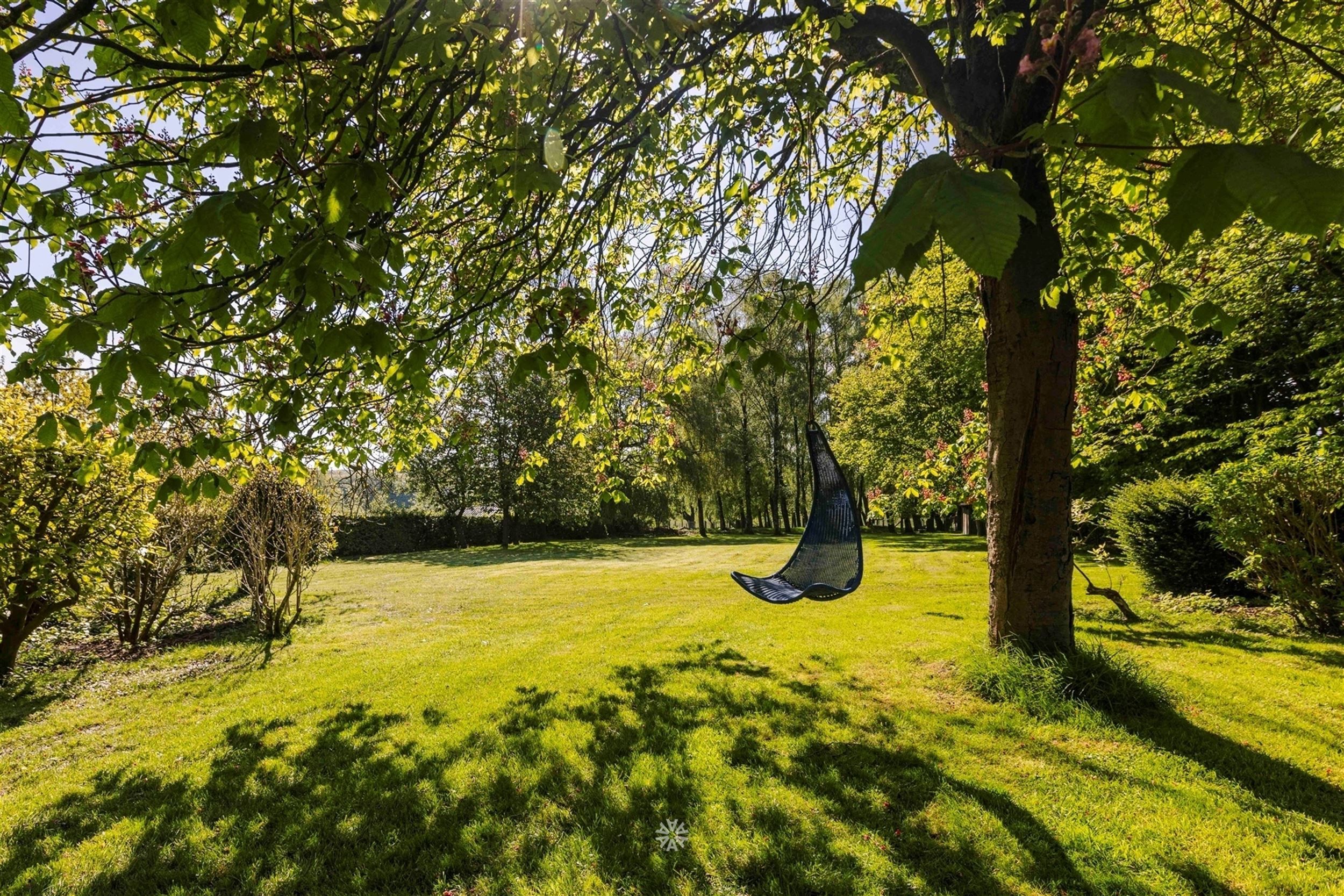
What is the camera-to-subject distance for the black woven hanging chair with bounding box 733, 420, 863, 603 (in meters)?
5.45

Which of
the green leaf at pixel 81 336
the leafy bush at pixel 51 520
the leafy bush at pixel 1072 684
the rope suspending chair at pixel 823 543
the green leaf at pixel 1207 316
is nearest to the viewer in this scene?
the green leaf at pixel 81 336

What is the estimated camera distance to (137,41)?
2.93 meters

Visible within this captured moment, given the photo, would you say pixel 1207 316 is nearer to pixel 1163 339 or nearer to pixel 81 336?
pixel 1163 339

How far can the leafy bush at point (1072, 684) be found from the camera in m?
4.06

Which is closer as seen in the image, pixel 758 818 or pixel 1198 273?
pixel 758 818

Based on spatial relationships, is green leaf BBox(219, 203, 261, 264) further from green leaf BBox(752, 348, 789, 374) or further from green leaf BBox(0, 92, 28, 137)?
green leaf BBox(752, 348, 789, 374)

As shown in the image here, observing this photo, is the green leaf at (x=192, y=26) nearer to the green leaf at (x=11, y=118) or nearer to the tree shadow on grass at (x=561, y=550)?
the green leaf at (x=11, y=118)

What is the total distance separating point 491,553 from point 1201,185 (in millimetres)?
21972

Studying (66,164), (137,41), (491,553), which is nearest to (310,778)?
(66,164)

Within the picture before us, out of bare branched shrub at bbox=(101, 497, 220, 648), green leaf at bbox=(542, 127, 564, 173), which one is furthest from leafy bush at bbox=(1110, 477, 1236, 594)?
bare branched shrub at bbox=(101, 497, 220, 648)

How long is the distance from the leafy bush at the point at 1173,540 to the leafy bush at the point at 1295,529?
2.63 ft

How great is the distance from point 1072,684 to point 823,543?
96.7 inches

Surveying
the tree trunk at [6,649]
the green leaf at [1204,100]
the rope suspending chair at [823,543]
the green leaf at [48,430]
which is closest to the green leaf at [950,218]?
the green leaf at [1204,100]

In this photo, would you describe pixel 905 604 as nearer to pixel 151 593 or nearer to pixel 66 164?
pixel 66 164
